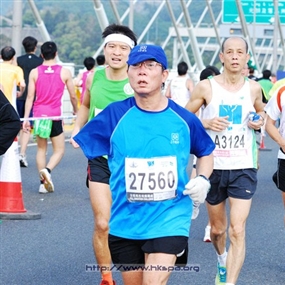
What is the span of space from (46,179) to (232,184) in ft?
18.6

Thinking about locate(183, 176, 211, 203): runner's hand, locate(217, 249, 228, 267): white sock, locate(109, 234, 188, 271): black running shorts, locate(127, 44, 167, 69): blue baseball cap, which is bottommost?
locate(217, 249, 228, 267): white sock

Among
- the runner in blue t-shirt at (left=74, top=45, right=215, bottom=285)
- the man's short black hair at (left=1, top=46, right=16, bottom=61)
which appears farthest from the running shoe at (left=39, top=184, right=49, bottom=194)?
the runner in blue t-shirt at (left=74, top=45, right=215, bottom=285)

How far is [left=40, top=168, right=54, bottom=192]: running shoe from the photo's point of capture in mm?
12641

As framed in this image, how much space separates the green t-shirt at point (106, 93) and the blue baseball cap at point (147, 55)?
2239 mm

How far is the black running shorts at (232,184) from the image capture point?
7348 mm

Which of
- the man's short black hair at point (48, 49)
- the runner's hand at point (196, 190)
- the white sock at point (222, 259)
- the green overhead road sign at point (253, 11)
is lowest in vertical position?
the white sock at point (222, 259)

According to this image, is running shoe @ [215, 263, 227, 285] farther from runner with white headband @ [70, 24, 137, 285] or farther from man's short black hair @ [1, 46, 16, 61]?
man's short black hair @ [1, 46, 16, 61]

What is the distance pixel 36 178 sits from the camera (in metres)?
14.4

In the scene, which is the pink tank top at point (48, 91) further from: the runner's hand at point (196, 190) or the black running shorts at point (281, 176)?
the runner's hand at point (196, 190)

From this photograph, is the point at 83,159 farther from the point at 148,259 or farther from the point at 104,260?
the point at 148,259

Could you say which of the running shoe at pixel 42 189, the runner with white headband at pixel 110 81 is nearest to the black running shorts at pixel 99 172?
the runner with white headband at pixel 110 81

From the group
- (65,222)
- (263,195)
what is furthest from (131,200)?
(263,195)

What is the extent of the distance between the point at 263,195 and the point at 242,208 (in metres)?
6.48

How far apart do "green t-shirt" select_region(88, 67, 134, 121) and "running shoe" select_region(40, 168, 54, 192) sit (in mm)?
5187
